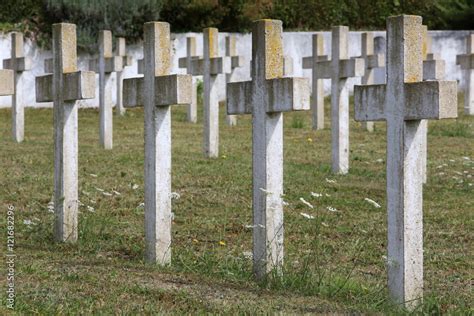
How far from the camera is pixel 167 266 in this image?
293 inches

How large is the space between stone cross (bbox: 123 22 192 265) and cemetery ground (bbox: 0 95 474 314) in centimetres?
20

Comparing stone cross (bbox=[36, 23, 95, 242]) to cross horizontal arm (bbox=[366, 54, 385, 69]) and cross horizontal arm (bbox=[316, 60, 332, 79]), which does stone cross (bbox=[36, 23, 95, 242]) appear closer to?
cross horizontal arm (bbox=[316, 60, 332, 79])

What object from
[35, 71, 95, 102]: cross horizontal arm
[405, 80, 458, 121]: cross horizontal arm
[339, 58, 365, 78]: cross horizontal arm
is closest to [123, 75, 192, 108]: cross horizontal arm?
[35, 71, 95, 102]: cross horizontal arm

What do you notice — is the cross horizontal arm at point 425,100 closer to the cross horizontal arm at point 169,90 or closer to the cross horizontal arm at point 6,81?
the cross horizontal arm at point 169,90

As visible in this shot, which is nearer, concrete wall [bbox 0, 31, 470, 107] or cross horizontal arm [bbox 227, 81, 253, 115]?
cross horizontal arm [bbox 227, 81, 253, 115]

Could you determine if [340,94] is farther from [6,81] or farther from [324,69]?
[6,81]

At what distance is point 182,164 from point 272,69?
6.20 metres

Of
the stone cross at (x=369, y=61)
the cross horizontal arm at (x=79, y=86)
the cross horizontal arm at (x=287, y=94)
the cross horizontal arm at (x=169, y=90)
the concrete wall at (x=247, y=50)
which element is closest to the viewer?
the cross horizontal arm at (x=287, y=94)

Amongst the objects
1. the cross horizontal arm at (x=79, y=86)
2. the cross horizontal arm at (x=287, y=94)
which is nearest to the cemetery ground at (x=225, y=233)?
the cross horizontal arm at (x=287, y=94)

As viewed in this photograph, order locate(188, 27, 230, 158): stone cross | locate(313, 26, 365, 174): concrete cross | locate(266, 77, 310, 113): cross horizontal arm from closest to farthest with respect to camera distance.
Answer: locate(266, 77, 310, 113): cross horizontal arm → locate(313, 26, 365, 174): concrete cross → locate(188, 27, 230, 158): stone cross

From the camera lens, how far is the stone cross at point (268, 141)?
6984mm

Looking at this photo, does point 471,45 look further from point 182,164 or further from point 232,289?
point 232,289

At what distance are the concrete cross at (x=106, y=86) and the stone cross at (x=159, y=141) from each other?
754 cm

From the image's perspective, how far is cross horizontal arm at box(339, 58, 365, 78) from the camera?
1335cm
